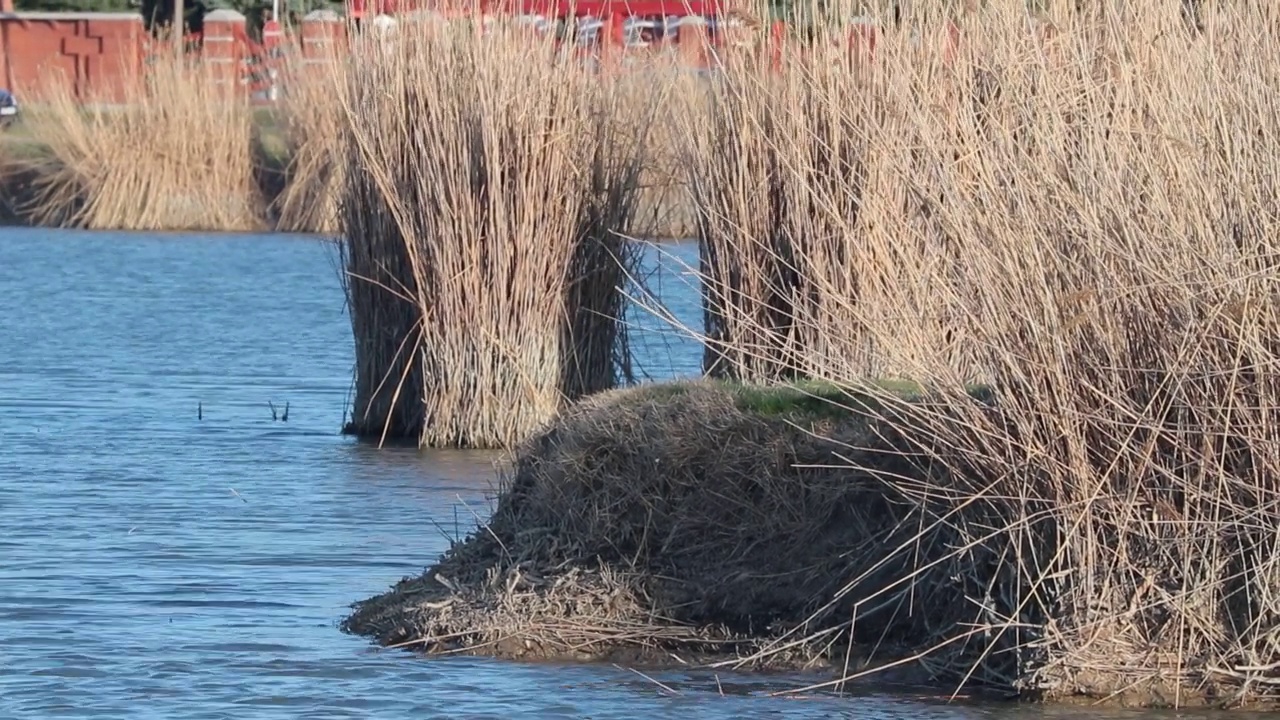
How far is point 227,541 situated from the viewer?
955 centimetres

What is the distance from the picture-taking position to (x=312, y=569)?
29.6 feet

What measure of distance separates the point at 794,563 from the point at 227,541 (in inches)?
118

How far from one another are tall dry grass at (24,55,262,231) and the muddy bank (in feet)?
67.2

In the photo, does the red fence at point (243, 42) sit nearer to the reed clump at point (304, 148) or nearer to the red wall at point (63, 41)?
the red wall at point (63, 41)

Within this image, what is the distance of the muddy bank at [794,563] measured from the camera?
21.8 feet

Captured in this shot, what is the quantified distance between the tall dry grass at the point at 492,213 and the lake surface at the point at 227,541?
374 mm

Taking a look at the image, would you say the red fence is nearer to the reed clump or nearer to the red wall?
the red wall

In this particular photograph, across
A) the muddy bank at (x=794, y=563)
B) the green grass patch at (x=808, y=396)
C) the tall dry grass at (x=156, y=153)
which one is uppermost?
the green grass patch at (x=808, y=396)

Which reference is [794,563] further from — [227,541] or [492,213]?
[492,213]

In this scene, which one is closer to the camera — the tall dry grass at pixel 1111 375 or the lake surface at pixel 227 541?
the tall dry grass at pixel 1111 375

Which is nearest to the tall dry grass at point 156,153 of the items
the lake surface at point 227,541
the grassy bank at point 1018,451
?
the lake surface at point 227,541

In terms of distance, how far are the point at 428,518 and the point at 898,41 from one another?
277cm

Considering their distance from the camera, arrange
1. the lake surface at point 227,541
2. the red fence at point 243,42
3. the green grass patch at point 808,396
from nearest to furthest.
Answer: the lake surface at point 227,541
the green grass patch at point 808,396
the red fence at point 243,42

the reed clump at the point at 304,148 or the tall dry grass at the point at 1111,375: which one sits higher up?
the tall dry grass at the point at 1111,375
